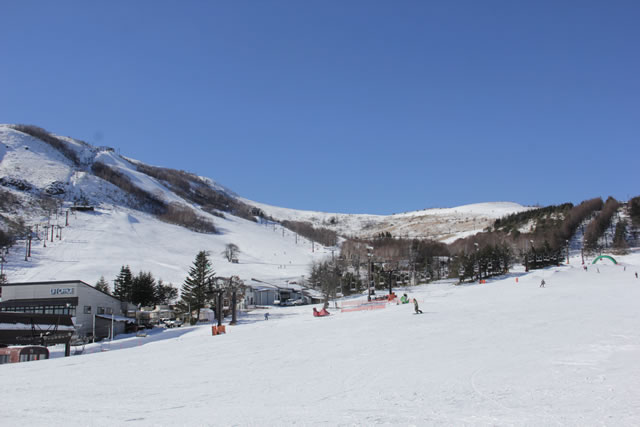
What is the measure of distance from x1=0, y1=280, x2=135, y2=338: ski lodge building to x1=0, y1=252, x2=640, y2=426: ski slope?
96.1 feet

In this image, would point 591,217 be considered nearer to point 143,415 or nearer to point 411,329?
point 411,329

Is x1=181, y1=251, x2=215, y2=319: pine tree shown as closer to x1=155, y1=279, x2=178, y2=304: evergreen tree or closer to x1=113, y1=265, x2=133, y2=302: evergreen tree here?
x1=113, y1=265, x2=133, y2=302: evergreen tree

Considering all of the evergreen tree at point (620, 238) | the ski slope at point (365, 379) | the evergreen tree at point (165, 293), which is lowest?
the ski slope at point (365, 379)

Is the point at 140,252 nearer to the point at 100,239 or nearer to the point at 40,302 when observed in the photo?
the point at 100,239

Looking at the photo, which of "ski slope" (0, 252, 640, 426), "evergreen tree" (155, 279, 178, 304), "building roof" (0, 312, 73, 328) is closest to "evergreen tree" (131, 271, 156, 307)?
"evergreen tree" (155, 279, 178, 304)

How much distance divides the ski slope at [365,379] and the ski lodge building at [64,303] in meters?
29.3

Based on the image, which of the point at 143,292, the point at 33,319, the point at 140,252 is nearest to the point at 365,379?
the point at 33,319

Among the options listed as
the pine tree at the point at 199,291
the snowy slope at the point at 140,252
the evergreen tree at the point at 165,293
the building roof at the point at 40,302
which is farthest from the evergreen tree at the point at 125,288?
the building roof at the point at 40,302

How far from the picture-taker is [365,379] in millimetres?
13945

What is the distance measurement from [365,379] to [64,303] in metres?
44.8

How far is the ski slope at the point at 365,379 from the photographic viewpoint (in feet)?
32.2

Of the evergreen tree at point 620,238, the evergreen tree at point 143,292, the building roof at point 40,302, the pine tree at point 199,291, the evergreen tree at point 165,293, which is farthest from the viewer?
the evergreen tree at point 620,238

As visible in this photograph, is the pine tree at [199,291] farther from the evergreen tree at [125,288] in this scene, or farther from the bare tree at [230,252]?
the bare tree at [230,252]

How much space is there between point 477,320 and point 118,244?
109 metres
